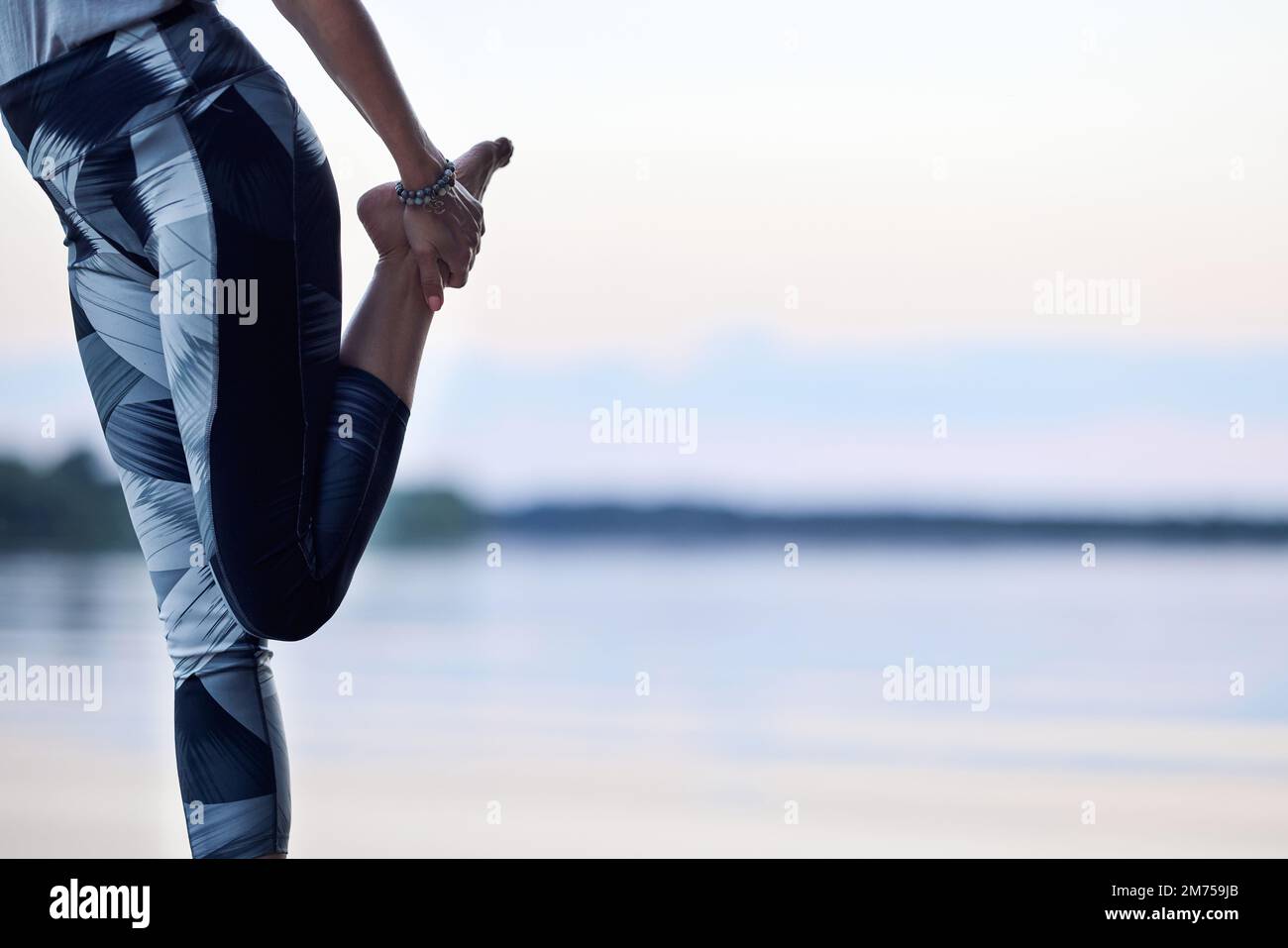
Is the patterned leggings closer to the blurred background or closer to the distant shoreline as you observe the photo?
the blurred background

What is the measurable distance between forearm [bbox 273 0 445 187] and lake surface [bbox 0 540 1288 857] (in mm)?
863

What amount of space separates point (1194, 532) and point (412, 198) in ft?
22.0

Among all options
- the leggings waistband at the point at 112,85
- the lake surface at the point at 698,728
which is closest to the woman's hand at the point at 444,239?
the leggings waistband at the point at 112,85

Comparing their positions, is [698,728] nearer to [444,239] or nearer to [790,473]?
[444,239]

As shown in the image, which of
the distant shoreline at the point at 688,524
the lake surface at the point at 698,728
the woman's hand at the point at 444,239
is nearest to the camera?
the woman's hand at the point at 444,239

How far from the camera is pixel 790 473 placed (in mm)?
6340

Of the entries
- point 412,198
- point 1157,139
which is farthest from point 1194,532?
point 412,198

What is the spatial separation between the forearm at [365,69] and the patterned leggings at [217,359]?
39mm

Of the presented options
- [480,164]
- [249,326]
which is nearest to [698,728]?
[480,164]

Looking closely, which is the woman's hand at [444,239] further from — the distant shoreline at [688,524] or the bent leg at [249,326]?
the distant shoreline at [688,524]

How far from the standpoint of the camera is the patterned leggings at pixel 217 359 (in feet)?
2.50

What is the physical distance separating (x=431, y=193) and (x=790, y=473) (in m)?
5.55
